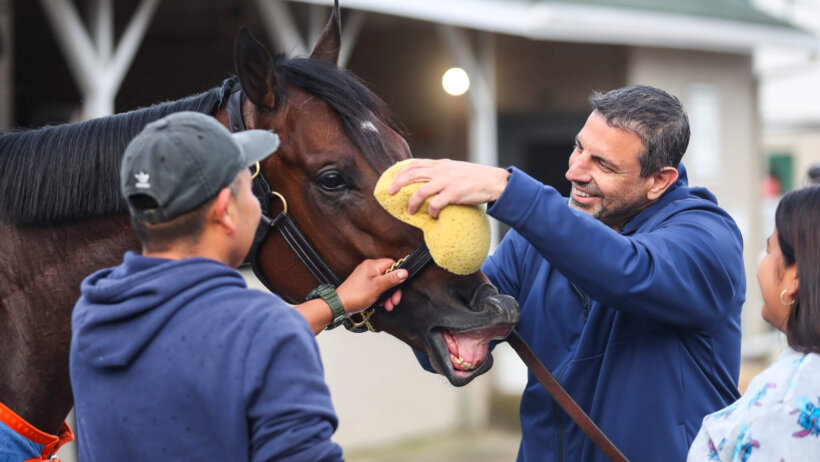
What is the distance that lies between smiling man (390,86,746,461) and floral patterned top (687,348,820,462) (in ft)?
0.97

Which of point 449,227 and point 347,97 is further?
point 347,97

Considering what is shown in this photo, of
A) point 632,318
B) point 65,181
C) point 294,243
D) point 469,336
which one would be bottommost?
point 632,318

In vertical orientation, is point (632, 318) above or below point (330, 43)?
below

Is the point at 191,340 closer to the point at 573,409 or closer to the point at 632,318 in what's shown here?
the point at 573,409

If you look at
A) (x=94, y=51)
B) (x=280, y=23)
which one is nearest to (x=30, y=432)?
(x=94, y=51)

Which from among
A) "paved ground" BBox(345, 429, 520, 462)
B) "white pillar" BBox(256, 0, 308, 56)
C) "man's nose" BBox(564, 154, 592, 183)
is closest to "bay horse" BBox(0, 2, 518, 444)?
"man's nose" BBox(564, 154, 592, 183)

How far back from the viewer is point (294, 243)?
212 cm

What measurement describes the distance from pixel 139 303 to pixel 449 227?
801mm

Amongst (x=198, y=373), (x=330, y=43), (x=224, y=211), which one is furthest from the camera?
(x=330, y=43)

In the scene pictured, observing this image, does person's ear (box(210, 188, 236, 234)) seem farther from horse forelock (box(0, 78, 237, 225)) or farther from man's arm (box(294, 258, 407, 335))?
horse forelock (box(0, 78, 237, 225))

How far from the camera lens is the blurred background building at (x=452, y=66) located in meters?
6.35

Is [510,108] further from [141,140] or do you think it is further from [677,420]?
[141,140]

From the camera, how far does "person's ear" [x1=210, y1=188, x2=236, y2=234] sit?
4.74ft

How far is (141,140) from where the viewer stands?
145 centimetres
